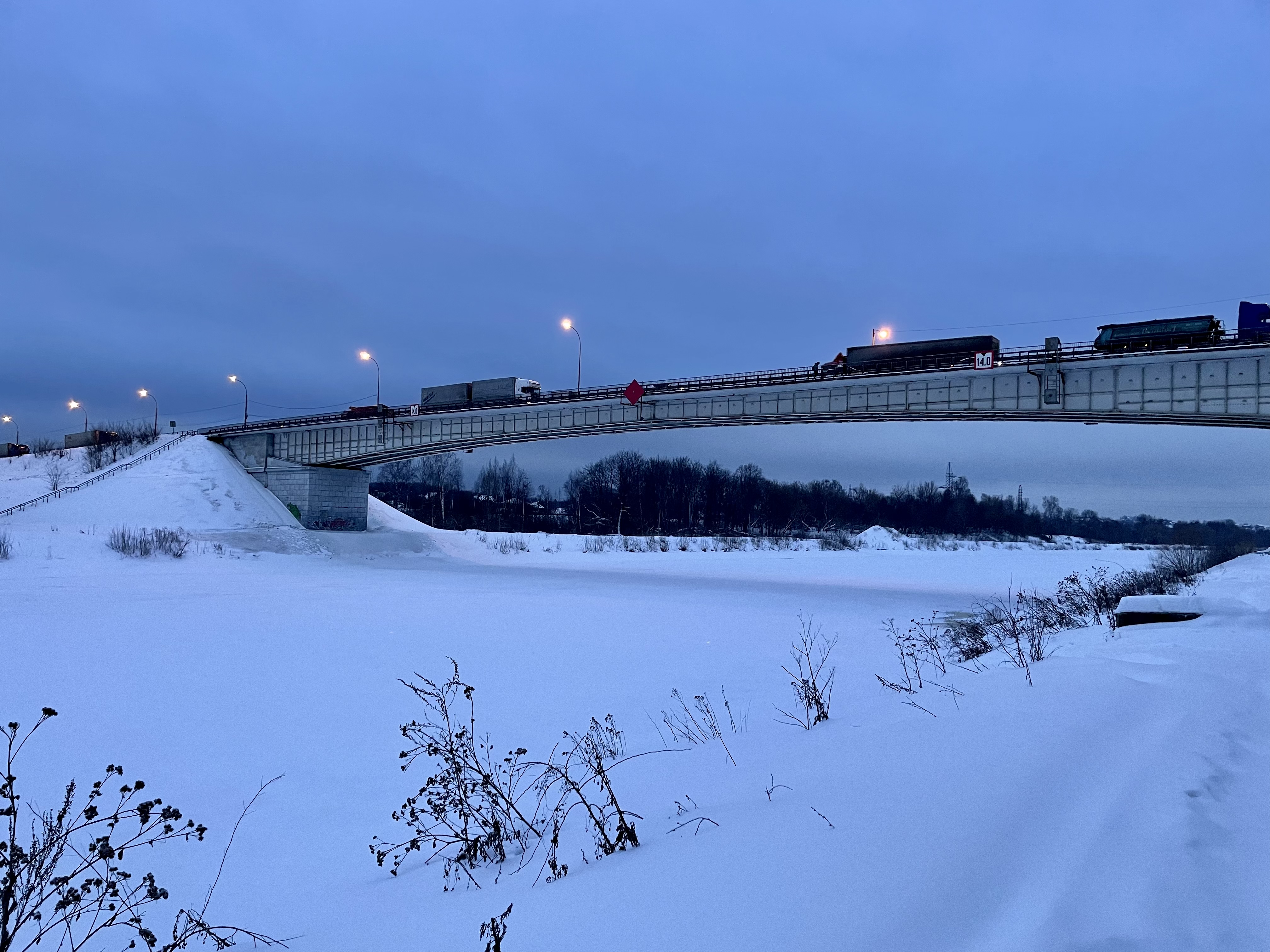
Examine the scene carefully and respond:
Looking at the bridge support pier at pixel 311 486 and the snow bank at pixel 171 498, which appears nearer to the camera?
the snow bank at pixel 171 498

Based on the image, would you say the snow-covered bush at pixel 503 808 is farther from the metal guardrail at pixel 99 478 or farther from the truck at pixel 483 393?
the metal guardrail at pixel 99 478

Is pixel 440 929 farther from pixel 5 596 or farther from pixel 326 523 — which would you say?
pixel 326 523

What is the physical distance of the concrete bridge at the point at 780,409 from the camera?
26.0 metres

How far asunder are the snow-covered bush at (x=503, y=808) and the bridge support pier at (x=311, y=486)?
160 feet

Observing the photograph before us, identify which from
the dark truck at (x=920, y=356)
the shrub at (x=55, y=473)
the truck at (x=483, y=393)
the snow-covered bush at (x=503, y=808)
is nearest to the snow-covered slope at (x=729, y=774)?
the snow-covered bush at (x=503, y=808)

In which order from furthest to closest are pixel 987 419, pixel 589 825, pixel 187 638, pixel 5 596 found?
pixel 987 419
pixel 5 596
pixel 187 638
pixel 589 825

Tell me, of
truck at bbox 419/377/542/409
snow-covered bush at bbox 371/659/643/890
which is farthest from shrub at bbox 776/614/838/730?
truck at bbox 419/377/542/409

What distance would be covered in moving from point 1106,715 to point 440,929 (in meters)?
4.79

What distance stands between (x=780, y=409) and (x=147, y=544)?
3189 cm

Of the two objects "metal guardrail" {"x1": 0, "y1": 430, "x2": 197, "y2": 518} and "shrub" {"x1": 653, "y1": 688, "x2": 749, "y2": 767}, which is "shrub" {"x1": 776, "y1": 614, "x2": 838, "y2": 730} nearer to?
"shrub" {"x1": 653, "y1": 688, "x2": 749, "y2": 767}

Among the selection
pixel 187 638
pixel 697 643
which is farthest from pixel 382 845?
pixel 187 638

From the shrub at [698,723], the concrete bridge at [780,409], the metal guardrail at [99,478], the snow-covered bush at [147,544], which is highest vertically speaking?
the concrete bridge at [780,409]

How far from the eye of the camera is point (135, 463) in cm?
5297

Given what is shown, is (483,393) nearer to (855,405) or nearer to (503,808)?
(855,405)
